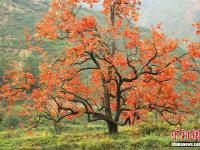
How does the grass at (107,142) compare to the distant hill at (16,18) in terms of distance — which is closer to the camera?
the grass at (107,142)

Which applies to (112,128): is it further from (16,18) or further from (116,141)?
(16,18)

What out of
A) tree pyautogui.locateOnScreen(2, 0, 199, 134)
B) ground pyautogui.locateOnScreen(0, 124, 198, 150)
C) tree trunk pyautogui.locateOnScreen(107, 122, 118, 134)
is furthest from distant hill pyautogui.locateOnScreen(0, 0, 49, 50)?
tree trunk pyautogui.locateOnScreen(107, 122, 118, 134)

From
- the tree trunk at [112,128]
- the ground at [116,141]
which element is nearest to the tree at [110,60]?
the tree trunk at [112,128]

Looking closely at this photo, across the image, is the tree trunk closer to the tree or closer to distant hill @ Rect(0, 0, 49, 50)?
the tree

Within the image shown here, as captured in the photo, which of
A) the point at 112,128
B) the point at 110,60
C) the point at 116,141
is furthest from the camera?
the point at 112,128

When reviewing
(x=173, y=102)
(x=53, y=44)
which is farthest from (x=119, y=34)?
(x=53, y=44)

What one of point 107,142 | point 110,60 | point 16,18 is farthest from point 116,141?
point 16,18

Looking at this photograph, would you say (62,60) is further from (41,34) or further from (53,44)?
(53,44)

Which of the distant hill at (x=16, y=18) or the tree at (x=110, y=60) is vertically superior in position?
the distant hill at (x=16, y=18)

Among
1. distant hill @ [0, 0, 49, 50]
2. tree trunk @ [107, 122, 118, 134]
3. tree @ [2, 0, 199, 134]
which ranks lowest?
tree trunk @ [107, 122, 118, 134]

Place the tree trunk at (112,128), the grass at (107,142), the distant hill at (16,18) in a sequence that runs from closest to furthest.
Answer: the grass at (107,142), the tree trunk at (112,128), the distant hill at (16,18)

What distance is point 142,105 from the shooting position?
2708 centimetres

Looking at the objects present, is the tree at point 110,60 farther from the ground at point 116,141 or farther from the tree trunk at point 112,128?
the ground at point 116,141

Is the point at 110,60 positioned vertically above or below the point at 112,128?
above
